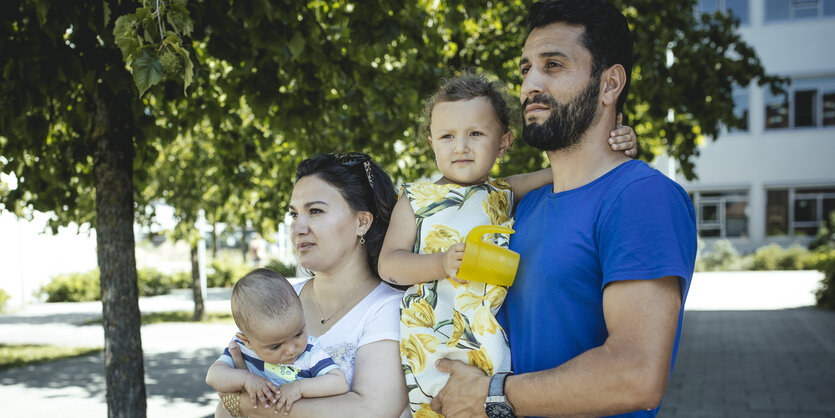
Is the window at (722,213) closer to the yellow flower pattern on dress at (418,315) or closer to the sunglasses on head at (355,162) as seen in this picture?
the sunglasses on head at (355,162)

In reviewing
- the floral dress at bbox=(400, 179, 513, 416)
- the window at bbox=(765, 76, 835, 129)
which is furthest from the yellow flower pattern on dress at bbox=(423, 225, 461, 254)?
the window at bbox=(765, 76, 835, 129)

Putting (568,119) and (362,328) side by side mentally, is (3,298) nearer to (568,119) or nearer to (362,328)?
(362,328)

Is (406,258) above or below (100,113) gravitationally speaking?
below

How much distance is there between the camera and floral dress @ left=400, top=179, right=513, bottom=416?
1940 millimetres

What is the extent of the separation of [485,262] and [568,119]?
0.46 metres

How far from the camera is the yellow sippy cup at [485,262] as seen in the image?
1809 mm

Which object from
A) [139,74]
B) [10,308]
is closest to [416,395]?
[139,74]

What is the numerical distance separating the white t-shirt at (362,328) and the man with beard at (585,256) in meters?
0.33

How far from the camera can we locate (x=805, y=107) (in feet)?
85.5

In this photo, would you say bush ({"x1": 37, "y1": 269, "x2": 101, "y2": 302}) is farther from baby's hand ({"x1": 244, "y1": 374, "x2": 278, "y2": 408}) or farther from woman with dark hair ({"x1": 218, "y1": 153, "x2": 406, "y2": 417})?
baby's hand ({"x1": 244, "y1": 374, "x2": 278, "y2": 408})

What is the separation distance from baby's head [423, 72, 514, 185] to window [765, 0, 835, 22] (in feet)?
94.2

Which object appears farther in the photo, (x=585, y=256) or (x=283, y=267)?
(x=283, y=267)

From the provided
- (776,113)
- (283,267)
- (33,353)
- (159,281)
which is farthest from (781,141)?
(33,353)

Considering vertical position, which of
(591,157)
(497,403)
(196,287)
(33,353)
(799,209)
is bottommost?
(33,353)
